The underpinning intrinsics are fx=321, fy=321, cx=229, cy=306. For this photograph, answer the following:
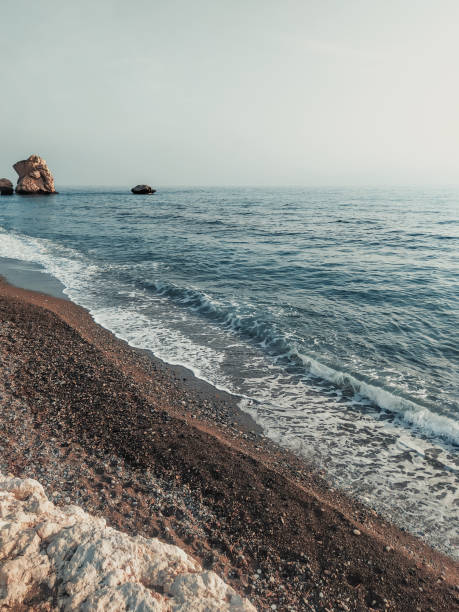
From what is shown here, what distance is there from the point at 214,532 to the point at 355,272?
60.6 feet

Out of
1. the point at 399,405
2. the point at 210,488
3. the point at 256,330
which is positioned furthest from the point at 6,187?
the point at 399,405

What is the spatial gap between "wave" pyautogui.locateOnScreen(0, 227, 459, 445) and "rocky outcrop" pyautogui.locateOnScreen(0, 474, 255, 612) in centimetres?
640

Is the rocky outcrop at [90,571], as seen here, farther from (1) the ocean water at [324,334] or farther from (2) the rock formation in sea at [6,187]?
(2) the rock formation in sea at [6,187]

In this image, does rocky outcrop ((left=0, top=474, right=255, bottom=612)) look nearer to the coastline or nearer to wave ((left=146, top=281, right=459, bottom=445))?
the coastline

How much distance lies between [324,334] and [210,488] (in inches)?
316

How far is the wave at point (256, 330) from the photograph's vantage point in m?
7.79

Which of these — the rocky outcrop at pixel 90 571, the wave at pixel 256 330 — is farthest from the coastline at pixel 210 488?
the wave at pixel 256 330

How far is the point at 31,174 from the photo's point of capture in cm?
9294

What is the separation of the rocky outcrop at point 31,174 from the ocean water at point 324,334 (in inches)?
3114

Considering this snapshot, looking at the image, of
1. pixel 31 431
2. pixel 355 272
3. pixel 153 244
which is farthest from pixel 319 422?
pixel 153 244

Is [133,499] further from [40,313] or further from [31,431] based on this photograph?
[40,313]

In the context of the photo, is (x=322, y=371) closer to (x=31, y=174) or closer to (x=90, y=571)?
(x=90, y=571)

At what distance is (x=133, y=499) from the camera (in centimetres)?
500

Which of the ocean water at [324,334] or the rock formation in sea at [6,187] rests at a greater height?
the rock formation in sea at [6,187]
